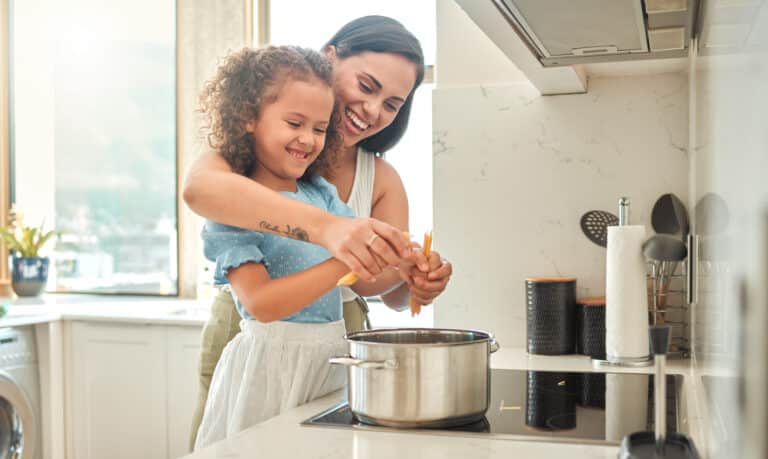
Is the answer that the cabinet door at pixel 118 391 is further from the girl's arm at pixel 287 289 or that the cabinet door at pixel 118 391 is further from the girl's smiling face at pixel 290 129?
the girl's arm at pixel 287 289

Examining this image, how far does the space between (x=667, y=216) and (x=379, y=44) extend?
742 millimetres

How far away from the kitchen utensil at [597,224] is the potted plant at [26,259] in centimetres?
248

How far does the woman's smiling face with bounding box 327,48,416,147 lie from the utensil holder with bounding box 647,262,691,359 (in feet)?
2.21

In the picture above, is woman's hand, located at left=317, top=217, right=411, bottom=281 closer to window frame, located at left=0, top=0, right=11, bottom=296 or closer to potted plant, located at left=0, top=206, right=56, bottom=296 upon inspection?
potted plant, located at left=0, top=206, right=56, bottom=296

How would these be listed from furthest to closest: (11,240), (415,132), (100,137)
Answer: (100,137) < (11,240) < (415,132)

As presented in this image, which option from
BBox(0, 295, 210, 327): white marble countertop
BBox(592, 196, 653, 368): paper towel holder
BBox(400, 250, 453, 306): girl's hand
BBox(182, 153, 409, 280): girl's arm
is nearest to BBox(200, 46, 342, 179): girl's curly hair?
BBox(182, 153, 409, 280): girl's arm

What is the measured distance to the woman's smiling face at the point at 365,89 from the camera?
71.7 inches

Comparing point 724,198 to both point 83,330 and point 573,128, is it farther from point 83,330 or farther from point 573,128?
point 83,330

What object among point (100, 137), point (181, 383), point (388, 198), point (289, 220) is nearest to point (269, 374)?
point (289, 220)

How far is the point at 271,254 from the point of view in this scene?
1453mm

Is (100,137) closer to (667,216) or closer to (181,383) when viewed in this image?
(181,383)

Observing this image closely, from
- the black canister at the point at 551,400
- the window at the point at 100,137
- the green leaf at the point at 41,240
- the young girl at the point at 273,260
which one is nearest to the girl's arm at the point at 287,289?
the young girl at the point at 273,260

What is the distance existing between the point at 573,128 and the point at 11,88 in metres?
2.92

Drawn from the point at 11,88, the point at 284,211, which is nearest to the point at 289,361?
the point at 284,211
